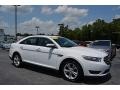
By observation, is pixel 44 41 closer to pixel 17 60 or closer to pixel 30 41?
pixel 30 41

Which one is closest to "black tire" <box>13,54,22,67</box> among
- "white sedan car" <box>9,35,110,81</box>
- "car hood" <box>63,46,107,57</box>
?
"white sedan car" <box>9,35,110,81</box>

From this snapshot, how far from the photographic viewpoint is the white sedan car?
7.63m

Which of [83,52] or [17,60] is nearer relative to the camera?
[83,52]

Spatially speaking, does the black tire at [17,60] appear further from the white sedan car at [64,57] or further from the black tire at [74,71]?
the black tire at [74,71]

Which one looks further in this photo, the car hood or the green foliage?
the green foliage

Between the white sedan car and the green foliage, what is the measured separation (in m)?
61.5

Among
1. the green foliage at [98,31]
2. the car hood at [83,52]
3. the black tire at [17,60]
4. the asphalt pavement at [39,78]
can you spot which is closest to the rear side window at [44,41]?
the car hood at [83,52]

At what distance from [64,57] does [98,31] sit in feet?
241

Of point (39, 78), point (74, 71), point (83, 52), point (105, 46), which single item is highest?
point (83, 52)

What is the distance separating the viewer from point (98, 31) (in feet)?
263

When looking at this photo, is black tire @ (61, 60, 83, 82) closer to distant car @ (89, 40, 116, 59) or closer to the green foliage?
distant car @ (89, 40, 116, 59)

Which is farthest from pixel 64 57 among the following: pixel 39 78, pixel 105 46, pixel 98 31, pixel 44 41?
pixel 98 31

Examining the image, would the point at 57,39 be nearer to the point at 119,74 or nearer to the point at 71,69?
the point at 71,69
